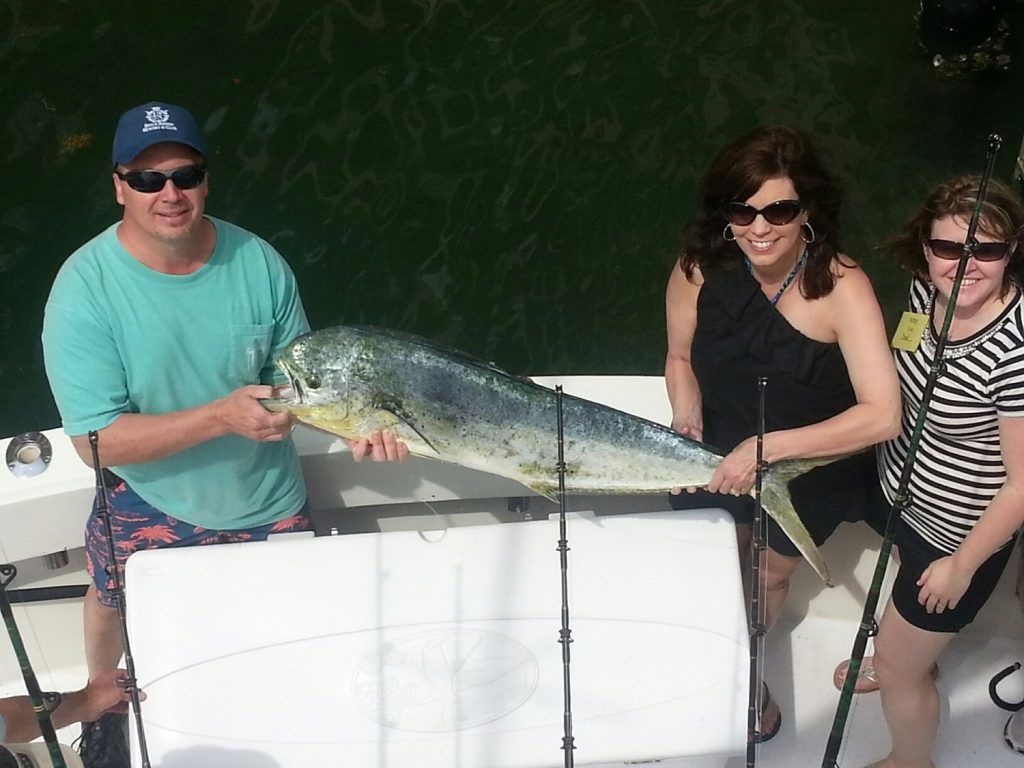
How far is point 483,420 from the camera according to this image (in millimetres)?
2643

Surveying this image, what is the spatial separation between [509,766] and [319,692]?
48 centimetres

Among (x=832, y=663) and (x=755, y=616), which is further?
(x=832, y=663)

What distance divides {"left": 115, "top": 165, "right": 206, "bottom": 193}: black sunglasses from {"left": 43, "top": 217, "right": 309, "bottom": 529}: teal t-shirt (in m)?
0.16

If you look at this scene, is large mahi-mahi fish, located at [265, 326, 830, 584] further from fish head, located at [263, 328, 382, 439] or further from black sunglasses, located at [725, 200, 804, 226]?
black sunglasses, located at [725, 200, 804, 226]

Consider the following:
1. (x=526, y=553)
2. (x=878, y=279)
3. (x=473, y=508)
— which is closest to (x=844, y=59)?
(x=878, y=279)

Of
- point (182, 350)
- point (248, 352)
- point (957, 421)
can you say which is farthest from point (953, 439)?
point (182, 350)

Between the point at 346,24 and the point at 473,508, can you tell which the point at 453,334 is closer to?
the point at 346,24

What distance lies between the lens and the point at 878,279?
26.0 feet

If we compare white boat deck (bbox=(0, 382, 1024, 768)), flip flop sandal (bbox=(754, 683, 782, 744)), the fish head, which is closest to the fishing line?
flip flop sandal (bbox=(754, 683, 782, 744))

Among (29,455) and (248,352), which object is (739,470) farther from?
(29,455)

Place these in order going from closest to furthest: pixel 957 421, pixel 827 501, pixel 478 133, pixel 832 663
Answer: pixel 957 421
pixel 827 501
pixel 832 663
pixel 478 133

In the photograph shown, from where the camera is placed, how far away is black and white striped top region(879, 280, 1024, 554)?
2.32 metres

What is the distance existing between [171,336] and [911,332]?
5.85ft

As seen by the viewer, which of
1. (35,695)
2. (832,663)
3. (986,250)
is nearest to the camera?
(35,695)
